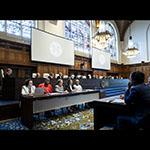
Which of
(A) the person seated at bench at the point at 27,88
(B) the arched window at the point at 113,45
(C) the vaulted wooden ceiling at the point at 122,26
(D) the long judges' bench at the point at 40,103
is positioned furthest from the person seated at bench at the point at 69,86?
(C) the vaulted wooden ceiling at the point at 122,26

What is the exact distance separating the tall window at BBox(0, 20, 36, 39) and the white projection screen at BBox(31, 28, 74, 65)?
2.23 ft

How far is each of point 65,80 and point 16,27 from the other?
10.5 ft

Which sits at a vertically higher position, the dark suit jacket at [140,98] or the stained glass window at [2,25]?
the stained glass window at [2,25]

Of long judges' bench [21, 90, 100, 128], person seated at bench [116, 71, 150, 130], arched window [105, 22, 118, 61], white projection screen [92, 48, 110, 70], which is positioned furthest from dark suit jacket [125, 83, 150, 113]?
arched window [105, 22, 118, 61]

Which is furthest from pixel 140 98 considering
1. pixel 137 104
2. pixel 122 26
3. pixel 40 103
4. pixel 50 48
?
Result: pixel 122 26

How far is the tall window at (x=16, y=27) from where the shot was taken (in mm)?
8477

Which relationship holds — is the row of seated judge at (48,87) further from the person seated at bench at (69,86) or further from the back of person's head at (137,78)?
the back of person's head at (137,78)

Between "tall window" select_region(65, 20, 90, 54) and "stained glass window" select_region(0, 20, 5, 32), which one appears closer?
"stained glass window" select_region(0, 20, 5, 32)

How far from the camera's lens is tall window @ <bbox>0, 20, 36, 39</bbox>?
8.48 metres

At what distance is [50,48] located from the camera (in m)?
10.2

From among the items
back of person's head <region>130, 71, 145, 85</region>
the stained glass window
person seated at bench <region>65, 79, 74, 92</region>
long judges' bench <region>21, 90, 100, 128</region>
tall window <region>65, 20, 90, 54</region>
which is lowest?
long judges' bench <region>21, 90, 100, 128</region>

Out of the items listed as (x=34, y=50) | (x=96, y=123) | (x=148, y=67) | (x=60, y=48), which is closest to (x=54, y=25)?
(x=60, y=48)

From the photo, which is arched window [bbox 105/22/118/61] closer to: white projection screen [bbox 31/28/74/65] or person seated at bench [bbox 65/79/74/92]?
white projection screen [bbox 31/28/74/65]

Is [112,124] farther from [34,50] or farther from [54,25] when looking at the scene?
[54,25]
